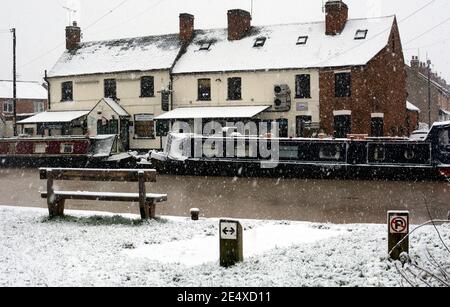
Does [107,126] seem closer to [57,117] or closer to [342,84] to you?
[57,117]

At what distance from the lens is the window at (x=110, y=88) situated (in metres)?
37.9

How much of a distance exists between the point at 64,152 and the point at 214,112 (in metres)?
9.96

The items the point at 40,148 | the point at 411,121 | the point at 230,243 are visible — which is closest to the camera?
the point at 230,243

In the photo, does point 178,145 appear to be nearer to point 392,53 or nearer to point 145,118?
point 145,118

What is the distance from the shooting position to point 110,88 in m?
38.2

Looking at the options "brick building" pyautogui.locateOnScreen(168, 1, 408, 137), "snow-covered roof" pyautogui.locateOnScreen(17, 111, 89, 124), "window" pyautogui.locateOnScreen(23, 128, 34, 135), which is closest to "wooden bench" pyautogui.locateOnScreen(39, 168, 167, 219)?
"brick building" pyautogui.locateOnScreen(168, 1, 408, 137)

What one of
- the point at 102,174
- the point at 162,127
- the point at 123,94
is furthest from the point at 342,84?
the point at 102,174

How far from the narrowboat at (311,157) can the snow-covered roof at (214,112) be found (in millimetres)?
8822

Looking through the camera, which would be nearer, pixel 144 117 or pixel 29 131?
pixel 144 117

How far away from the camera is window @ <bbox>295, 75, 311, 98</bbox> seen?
1276 inches

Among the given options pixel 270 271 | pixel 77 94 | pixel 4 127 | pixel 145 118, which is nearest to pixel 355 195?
pixel 270 271

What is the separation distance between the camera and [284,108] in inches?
1292

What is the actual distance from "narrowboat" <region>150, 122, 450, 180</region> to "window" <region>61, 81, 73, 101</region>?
18314mm

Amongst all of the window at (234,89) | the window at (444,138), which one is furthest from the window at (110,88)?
the window at (444,138)
